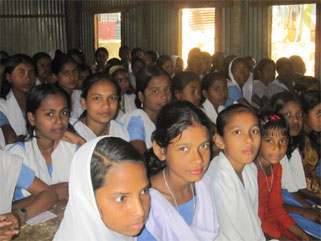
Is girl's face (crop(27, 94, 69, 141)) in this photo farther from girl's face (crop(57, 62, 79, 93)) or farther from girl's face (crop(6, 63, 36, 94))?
girl's face (crop(57, 62, 79, 93))

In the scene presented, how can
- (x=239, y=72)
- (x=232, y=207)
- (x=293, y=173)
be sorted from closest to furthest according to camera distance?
(x=232, y=207)
(x=293, y=173)
(x=239, y=72)

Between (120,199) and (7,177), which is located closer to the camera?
(120,199)

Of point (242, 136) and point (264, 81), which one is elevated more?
point (264, 81)

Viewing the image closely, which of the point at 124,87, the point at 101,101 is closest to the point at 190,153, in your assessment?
the point at 101,101

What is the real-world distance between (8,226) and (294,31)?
303 inches

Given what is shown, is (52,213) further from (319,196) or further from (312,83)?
(312,83)

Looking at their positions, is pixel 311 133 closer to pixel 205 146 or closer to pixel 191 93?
pixel 191 93

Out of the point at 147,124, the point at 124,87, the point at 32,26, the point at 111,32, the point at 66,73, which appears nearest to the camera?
the point at 147,124

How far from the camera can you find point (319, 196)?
2.56 m

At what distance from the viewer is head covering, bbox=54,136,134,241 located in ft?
3.80

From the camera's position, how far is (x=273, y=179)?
2225 millimetres

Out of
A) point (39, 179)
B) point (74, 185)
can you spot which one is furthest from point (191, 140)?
point (39, 179)

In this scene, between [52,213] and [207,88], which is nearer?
[52,213]

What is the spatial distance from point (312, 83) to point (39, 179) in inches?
119
